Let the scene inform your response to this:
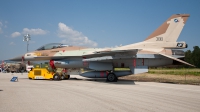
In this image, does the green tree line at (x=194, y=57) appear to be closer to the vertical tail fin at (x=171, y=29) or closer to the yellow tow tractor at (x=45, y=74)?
the vertical tail fin at (x=171, y=29)

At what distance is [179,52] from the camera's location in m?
14.1

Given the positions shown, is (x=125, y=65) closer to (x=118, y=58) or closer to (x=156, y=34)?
(x=118, y=58)

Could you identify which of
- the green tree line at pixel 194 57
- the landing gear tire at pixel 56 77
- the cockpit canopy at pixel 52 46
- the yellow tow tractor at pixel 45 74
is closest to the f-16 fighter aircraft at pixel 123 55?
the cockpit canopy at pixel 52 46

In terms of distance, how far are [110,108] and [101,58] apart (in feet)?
27.9

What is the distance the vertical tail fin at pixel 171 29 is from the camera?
47.0 ft

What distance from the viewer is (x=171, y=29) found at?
14.4 meters

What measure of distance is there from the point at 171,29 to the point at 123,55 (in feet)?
15.3

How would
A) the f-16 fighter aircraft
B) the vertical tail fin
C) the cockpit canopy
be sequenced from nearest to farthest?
the f-16 fighter aircraft → the vertical tail fin → the cockpit canopy

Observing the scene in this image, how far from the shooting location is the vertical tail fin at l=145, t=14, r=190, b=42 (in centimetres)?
1433

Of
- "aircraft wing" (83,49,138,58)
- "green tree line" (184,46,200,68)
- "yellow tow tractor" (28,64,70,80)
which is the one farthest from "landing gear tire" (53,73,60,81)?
"green tree line" (184,46,200,68)

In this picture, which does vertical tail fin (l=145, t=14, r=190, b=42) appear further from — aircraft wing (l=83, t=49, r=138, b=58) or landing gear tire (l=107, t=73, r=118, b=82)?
landing gear tire (l=107, t=73, r=118, b=82)

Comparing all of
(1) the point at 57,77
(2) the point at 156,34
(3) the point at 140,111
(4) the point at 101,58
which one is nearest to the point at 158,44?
(2) the point at 156,34

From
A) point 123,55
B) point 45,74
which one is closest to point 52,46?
point 45,74

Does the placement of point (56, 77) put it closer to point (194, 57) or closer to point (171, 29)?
point (171, 29)
